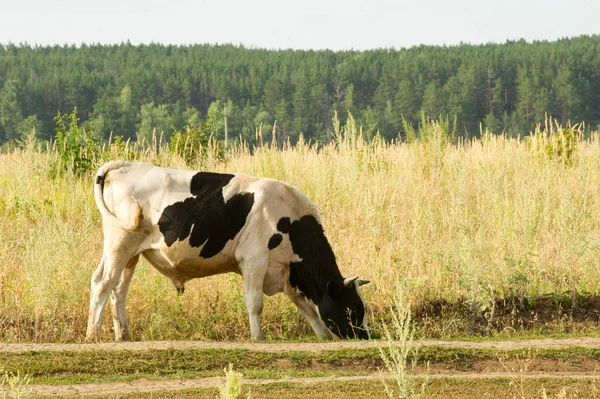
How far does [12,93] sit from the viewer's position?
97.0m

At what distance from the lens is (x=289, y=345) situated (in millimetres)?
8219

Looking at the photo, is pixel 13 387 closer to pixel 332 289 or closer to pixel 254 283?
pixel 254 283

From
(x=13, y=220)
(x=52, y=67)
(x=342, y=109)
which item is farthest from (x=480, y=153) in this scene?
(x=52, y=67)

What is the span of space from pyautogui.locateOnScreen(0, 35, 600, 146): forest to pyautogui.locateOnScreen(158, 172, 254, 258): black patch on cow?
59208mm

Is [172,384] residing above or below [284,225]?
below

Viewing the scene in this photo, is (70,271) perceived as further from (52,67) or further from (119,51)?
(119,51)

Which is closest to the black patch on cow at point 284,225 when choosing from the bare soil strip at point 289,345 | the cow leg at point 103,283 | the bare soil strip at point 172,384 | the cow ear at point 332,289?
the cow ear at point 332,289

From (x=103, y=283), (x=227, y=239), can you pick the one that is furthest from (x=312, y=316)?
(x=103, y=283)

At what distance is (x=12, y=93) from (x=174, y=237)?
93973 millimetres

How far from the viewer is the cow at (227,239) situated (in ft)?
28.5

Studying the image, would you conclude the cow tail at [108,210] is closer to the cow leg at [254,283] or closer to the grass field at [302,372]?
the cow leg at [254,283]

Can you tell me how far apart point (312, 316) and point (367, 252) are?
102 inches

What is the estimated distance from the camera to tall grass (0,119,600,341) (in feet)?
32.2

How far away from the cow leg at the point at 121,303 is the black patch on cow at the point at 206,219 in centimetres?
68
